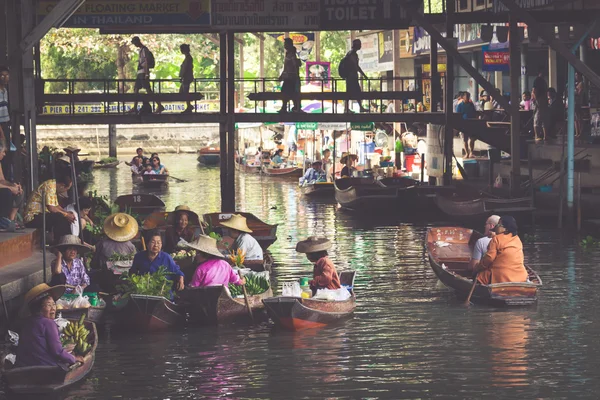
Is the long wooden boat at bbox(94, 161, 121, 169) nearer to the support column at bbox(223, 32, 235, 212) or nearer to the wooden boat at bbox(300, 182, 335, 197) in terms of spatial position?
the wooden boat at bbox(300, 182, 335, 197)

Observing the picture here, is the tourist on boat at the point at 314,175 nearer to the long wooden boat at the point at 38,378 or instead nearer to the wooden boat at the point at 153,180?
the wooden boat at the point at 153,180

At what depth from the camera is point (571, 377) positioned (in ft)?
44.9

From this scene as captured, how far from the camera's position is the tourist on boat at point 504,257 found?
17.3 m

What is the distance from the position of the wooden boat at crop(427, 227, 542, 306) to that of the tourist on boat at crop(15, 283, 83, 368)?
7242 millimetres

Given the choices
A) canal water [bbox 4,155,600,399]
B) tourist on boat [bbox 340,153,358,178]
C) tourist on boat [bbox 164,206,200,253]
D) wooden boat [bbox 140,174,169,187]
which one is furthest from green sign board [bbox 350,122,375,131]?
tourist on boat [bbox 164,206,200,253]

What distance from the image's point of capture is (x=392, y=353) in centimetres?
1506

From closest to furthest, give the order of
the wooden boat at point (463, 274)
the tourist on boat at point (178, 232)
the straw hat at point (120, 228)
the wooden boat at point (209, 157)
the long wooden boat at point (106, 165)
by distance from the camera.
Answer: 1. the wooden boat at point (463, 274)
2. the straw hat at point (120, 228)
3. the tourist on boat at point (178, 232)
4. the long wooden boat at point (106, 165)
5. the wooden boat at point (209, 157)

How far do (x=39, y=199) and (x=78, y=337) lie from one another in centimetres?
474

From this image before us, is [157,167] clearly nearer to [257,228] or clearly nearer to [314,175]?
[314,175]

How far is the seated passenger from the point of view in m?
16.1

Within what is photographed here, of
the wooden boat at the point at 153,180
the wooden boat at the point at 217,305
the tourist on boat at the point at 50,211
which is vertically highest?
the tourist on boat at the point at 50,211

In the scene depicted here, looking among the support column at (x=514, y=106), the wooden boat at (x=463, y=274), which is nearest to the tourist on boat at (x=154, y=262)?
the wooden boat at (x=463, y=274)

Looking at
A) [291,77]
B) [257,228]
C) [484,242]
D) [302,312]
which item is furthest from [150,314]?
[291,77]

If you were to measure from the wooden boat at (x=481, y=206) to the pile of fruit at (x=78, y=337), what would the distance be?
1613cm
